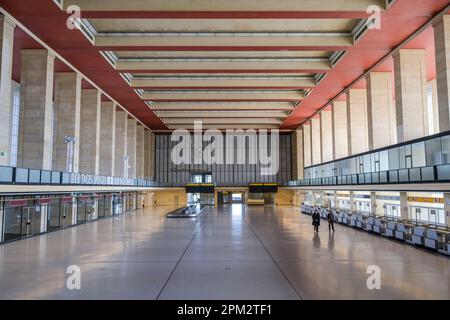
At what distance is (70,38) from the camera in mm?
20750

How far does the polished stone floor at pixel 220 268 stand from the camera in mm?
8398

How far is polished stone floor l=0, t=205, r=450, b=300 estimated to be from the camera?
840 centimetres

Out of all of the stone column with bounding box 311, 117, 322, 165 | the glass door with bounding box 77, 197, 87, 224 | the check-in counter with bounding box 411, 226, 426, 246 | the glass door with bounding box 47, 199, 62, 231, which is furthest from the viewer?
the stone column with bounding box 311, 117, 322, 165

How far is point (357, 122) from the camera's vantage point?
30.7m

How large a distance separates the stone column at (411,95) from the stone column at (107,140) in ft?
83.9

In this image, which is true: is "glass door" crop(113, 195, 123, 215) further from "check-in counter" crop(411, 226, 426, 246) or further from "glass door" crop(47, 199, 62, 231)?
"check-in counter" crop(411, 226, 426, 246)

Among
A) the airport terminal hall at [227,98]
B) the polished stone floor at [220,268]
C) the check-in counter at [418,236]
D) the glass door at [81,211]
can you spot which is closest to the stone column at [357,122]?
the airport terminal hall at [227,98]

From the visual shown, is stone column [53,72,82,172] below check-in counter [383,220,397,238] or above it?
above

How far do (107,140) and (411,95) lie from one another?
26.7m

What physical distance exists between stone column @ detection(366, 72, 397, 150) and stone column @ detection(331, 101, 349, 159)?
8920 millimetres

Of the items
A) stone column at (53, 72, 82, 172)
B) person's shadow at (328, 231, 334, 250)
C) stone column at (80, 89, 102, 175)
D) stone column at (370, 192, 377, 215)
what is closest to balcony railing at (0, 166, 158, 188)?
stone column at (53, 72, 82, 172)

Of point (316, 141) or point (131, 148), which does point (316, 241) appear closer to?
point (316, 141)

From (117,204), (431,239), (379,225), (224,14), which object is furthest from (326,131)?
(431,239)
